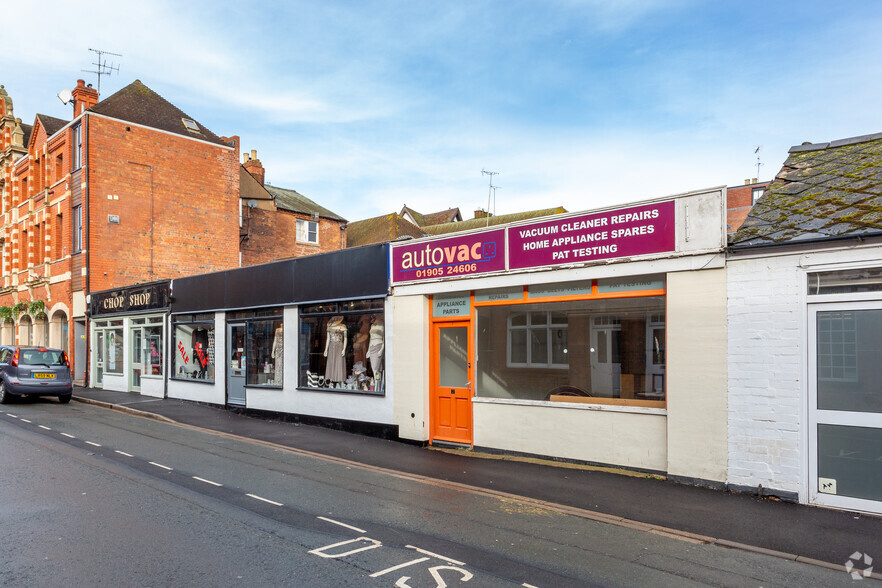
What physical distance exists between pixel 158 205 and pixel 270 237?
830 centimetres

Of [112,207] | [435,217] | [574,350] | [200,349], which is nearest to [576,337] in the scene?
[574,350]

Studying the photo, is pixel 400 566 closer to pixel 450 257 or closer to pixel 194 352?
pixel 450 257

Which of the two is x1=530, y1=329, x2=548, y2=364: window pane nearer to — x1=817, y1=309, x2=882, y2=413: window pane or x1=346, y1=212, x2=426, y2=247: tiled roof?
x1=817, y1=309, x2=882, y2=413: window pane

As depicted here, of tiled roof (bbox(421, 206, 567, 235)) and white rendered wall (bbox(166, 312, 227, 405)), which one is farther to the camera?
tiled roof (bbox(421, 206, 567, 235))

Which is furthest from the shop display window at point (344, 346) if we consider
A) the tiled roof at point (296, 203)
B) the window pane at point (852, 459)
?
the tiled roof at point (296, 203)

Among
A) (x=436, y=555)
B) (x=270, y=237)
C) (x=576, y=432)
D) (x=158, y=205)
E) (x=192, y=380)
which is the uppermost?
(x=158, y=205)

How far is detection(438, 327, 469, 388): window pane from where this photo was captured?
1119 centimetres

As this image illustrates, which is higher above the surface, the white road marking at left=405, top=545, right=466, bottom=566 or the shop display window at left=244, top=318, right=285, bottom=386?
the shop display window at left=244, top=318, right=285, bottom=386

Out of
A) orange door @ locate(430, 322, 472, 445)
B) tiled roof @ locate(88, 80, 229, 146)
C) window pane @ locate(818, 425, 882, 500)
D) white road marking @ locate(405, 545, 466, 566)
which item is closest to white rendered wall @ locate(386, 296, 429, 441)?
orange door @ locate(430, 322, 472, 445)

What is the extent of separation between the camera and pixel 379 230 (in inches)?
1667

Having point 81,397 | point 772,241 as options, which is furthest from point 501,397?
point 81,397

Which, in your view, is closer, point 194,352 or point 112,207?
point 194,352

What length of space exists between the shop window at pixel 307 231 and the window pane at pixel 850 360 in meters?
31.7

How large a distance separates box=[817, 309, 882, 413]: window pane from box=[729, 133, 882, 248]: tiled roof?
3.28ft
